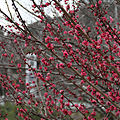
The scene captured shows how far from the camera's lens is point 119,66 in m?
2.30

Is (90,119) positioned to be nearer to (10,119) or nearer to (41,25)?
(41,25)

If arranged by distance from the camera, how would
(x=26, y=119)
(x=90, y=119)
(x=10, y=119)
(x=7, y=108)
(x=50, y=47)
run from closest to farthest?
(x=50, y=47), (x=90, y=119), (x=26, y=119), (x=10, y=119), (x=7, y=108)

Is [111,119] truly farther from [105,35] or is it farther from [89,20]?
[89,20]

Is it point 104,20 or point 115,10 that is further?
point 115,10

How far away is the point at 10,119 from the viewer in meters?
5.87

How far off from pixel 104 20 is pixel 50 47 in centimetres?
99

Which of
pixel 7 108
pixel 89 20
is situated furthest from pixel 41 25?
pixel 7 108

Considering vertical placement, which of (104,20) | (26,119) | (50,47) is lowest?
(26,119)

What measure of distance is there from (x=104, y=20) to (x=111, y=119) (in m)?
2.96

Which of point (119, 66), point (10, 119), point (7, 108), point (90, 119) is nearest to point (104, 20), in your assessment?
point (119, 66)

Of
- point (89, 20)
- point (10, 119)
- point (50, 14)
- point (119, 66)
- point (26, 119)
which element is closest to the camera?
point (26, 119)

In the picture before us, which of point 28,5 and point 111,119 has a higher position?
point 28,5

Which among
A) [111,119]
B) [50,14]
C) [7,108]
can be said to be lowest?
[7,108]

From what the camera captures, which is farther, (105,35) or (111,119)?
(111,119)
